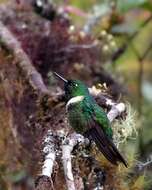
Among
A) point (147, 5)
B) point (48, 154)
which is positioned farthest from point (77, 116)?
point (147, 5)

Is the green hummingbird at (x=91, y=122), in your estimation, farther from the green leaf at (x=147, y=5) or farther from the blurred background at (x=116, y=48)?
the green leaf at (x=147, y=5)

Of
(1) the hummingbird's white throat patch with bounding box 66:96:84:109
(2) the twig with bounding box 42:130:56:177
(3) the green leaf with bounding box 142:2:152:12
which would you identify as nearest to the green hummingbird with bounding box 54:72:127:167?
(1) the hummingbird's white throat patch with bounding box 66:96:84:109

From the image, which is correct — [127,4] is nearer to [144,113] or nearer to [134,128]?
[144,113]

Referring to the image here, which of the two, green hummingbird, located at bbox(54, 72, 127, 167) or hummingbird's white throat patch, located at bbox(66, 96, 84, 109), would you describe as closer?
green hummingbird, located at bbox(54, 72, 127, 167)

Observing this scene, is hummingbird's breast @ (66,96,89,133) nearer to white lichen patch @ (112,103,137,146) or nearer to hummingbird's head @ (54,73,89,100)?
hummingbird's head @ (54,73,89,100)

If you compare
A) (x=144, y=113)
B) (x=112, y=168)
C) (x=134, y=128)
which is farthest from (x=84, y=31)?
(x=112, y=168)

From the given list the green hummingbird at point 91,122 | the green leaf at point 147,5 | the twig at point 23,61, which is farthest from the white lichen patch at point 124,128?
the green leaf at point 147,5

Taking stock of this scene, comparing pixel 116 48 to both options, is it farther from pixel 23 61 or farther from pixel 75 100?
pixel 75 100
